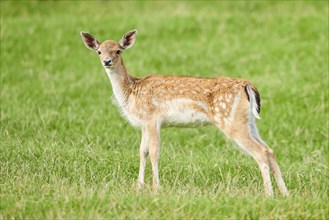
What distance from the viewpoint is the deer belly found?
8.49 metres

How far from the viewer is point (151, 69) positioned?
1606cm

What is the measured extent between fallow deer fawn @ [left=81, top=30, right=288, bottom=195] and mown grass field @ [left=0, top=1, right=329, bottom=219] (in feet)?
1.18

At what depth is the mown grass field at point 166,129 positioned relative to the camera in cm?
723

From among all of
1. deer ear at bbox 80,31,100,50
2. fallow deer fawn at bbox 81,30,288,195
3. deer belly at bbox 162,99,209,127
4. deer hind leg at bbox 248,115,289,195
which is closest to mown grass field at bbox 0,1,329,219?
deer hind leg at bbox 248,115,289,195

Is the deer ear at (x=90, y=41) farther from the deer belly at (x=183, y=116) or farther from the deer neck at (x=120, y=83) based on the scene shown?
the deer belly at (x=183, y=116)

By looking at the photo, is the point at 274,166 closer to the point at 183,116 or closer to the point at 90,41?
the point at 183,116

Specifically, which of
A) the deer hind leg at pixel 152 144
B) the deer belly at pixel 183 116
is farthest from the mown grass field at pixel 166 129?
the deer belly at pixel 183 116

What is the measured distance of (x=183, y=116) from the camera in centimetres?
852

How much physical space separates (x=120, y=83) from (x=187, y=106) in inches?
41.7

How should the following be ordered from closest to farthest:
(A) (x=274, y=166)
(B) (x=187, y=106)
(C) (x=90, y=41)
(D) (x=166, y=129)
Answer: (A) (x=274, y=166), (B) (x=187, y=106), (C) (x=90, y=41), (D) (x=166, y=129)

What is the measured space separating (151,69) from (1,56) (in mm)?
3328

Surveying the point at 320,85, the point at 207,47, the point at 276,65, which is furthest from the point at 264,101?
the point at 207,47

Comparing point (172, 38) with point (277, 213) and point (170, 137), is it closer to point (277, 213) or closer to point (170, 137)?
point (170, 137)

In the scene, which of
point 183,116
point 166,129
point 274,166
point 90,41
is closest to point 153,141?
point 183,116
